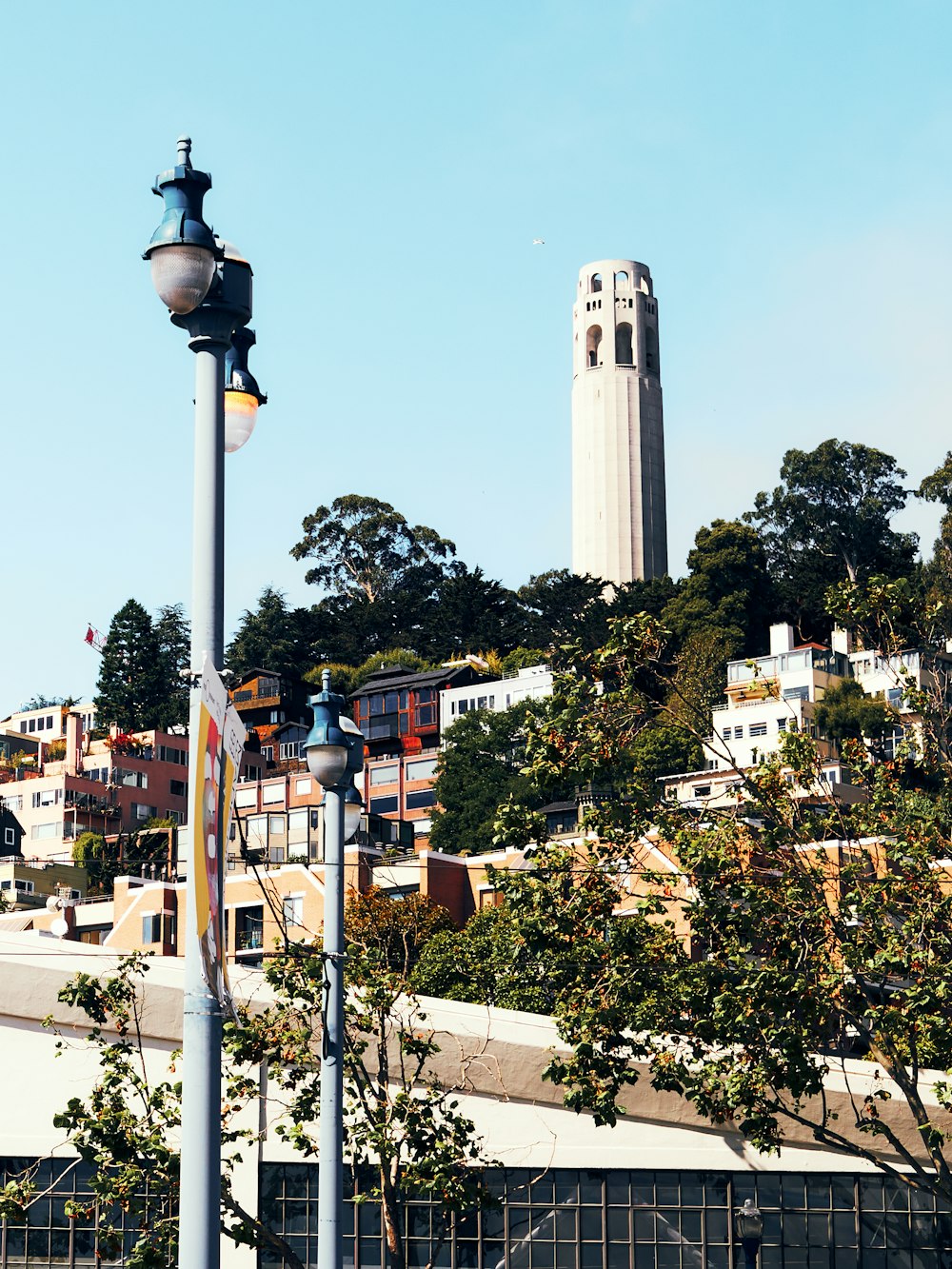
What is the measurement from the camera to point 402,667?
134375 millimetres

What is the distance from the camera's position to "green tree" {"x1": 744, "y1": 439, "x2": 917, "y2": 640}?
140 m

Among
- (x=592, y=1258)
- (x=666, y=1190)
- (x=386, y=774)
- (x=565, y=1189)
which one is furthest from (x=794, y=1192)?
(x=386, y=774)

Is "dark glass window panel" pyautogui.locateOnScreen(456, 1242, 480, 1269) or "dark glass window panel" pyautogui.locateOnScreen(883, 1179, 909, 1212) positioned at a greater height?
"dark glass window panel" pyautogui.locateOnScreen(883, 1179, 909, 1212)

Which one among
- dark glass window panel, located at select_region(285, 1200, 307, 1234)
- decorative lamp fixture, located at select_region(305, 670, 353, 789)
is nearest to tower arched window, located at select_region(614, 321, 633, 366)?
dark glass window panel, located at select_region(285, 1200, 307, 1234)

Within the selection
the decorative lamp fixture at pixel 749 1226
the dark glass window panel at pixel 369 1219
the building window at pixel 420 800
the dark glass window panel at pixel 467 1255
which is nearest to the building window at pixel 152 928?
the building window at pixel 420 800

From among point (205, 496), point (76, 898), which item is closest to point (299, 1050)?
point (205, 496)

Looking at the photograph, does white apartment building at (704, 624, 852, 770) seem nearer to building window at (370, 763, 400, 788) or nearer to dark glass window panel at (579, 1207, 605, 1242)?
building window at (370, 763, 400, 788)

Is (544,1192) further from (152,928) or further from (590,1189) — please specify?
(152,928)

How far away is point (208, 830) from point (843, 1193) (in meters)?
16.6

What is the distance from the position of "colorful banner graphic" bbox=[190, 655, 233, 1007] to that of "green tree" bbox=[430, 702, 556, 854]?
89.3 m

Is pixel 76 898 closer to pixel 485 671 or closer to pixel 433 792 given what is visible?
pixel 433 792

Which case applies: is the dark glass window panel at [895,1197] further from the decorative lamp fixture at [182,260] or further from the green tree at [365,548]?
the green tree at [365,548]

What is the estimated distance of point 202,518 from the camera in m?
10.2

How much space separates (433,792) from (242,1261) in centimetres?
9088
